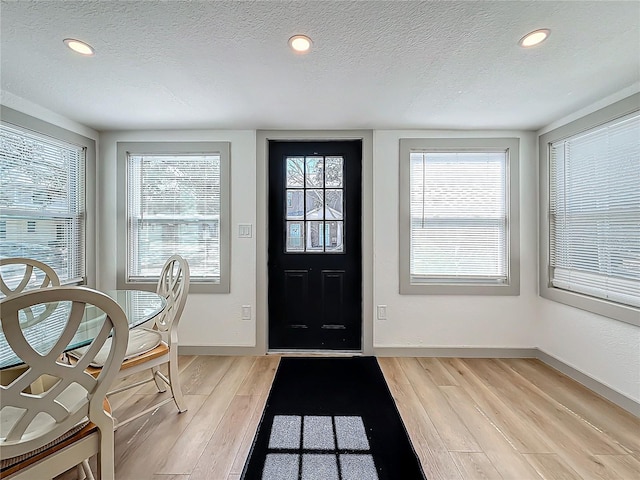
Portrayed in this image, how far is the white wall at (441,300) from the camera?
2.92 metres

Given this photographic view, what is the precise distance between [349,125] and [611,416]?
2.89 meters

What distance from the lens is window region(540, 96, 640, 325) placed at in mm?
2082

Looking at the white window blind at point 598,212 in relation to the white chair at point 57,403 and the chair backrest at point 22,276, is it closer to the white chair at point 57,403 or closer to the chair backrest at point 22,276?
the white chair at point 57,403

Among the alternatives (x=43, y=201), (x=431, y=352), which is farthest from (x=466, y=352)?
(x=43, y=201)

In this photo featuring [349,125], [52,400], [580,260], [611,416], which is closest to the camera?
[52,400]

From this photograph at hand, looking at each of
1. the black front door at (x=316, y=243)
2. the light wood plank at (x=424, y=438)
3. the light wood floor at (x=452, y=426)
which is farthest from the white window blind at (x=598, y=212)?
the black front door at (x=316, y=243)

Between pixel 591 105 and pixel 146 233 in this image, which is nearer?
pixel 591 105

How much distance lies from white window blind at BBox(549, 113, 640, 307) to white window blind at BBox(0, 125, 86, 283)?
14.4 feet

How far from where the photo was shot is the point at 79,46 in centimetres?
160

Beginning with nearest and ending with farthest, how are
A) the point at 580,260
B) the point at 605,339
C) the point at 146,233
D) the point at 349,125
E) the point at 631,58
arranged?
the point at 631,58
the point at 605,339
the point at 580,260
the point at 349,125
the point at 146,233

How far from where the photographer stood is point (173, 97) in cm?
224

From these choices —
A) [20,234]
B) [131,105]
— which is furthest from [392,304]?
[20,234]

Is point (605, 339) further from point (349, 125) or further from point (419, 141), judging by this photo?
point (349, 125)

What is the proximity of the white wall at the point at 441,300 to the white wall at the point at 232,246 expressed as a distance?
123cm
